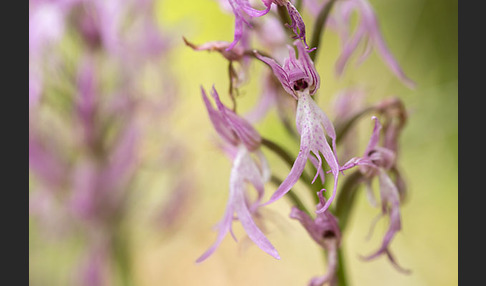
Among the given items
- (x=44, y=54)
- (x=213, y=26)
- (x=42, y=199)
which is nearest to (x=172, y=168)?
(x=42, y=199)

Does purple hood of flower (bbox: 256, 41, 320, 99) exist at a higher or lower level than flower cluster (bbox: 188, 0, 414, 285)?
higher

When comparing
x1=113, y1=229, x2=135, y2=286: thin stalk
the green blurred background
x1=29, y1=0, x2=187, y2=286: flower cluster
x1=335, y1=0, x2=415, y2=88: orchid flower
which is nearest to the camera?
x1=335, y1=0, x2=415, y2=88: orchid flower

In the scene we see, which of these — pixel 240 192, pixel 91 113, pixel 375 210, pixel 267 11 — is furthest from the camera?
pixel 375 210

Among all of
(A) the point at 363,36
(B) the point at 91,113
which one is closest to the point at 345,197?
(A) the point at 363,36

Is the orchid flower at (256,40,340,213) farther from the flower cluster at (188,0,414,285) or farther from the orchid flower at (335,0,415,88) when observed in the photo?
the orchid flower at (335,0,415,88)

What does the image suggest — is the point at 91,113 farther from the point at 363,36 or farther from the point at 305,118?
the point at 305,118

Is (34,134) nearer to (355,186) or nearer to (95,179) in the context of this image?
(95,179)

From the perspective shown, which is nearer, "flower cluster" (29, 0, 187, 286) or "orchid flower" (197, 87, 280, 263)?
"orchid flower" (197, 87, 280, 263)

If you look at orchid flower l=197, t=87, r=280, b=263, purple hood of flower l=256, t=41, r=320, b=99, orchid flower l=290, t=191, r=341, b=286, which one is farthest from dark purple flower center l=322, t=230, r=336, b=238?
purple hood of flower l=256, t=41, r=320, b=99
